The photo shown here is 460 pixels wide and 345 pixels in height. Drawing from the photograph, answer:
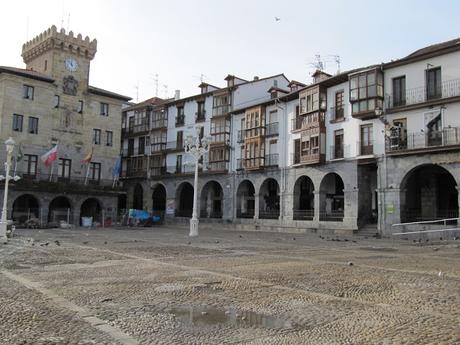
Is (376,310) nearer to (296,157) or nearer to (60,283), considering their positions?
(60,283)

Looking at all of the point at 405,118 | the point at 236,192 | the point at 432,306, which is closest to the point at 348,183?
the point at 405,118

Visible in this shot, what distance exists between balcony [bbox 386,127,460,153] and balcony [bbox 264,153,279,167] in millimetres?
11570

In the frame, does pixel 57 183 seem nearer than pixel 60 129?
Yes

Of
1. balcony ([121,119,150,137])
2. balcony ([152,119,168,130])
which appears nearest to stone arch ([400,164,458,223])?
balcony ([152,119,168,130])

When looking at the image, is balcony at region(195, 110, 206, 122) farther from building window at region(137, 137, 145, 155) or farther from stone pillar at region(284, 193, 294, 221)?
stone pillar at region(284, 193, 294, 221)

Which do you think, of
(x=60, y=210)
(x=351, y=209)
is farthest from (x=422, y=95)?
(x=60, y=210)

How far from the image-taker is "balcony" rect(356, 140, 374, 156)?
104 ft

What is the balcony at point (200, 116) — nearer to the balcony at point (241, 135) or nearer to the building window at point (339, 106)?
the balcony at point (241, 135)

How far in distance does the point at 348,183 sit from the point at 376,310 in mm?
26749

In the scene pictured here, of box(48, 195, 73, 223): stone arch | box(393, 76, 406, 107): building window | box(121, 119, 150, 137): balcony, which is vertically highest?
box(121, 119, 150, 137): balcony

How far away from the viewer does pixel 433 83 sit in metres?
29.0

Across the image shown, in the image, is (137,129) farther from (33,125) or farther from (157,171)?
(33,125)

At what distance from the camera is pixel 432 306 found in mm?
7332

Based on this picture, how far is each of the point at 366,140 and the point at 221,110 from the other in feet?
59.4
